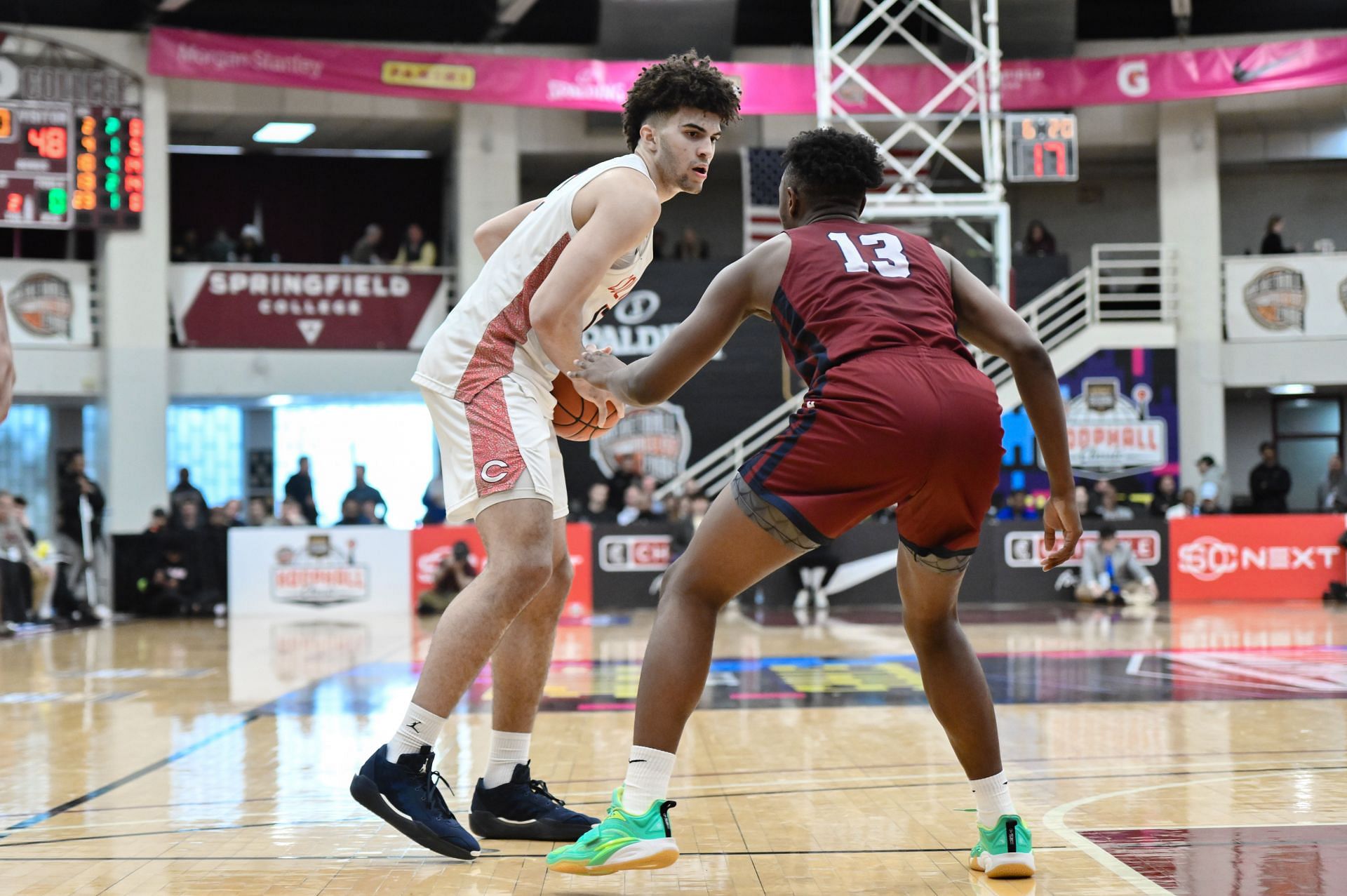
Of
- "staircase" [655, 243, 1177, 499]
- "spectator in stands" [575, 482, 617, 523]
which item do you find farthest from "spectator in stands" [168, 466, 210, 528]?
"staircase" [655, 243, 1177, 499]

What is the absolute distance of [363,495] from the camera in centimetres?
1677

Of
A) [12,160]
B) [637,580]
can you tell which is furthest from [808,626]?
[12,160]

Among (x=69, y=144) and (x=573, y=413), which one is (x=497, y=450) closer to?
(x=573, y=413)

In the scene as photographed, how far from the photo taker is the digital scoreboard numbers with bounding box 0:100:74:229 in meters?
16.9

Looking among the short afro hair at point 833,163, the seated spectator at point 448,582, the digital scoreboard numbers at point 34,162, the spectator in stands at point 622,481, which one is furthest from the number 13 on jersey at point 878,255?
the digital scoreboard numbers at point 34,162

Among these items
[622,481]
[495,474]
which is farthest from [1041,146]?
[495,474]

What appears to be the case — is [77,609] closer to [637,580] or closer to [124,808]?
[637,580]

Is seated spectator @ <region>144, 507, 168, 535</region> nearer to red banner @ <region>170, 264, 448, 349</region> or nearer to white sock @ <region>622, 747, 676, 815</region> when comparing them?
red banner @ <region>170, 264, 448, 349</region>

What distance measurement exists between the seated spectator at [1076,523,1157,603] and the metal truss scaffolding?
10.4 ft

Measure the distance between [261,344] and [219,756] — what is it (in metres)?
15.0

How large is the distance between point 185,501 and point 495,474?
46.1ft

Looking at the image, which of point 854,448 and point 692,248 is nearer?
point 854,448

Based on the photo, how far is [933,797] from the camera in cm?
405

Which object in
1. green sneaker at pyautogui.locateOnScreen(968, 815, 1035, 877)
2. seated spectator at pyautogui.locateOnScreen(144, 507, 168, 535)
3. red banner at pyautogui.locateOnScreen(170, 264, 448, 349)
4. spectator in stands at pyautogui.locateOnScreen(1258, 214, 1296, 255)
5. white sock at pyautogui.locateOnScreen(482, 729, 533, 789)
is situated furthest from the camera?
spectator in stands at pyautogui.locateOnScreen(1258, 214, 1296, 255)
